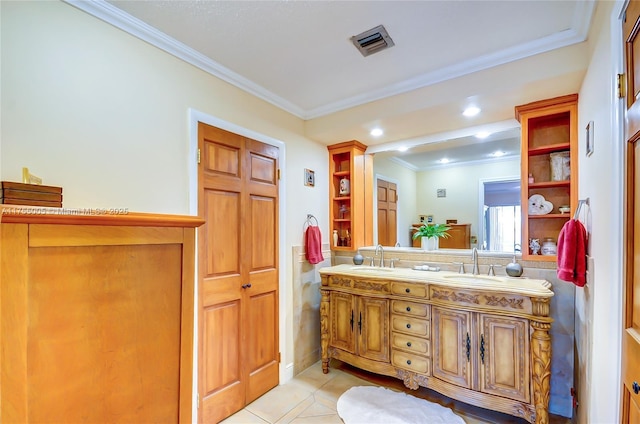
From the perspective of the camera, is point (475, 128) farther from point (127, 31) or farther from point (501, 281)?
point (127, 31)

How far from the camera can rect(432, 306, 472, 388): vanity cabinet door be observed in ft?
6.68

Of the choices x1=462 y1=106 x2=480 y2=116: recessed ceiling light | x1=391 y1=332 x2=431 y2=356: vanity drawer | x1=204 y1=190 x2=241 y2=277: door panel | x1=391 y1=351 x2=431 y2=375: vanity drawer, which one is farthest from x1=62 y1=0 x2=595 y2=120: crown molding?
x1=391 y1=351 x2=431 y2=375: vanity drawer

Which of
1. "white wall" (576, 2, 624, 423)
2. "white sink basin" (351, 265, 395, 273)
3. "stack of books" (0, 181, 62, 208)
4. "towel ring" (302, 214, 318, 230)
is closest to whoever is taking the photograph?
"stack of books" (0, 181, 62, 208)

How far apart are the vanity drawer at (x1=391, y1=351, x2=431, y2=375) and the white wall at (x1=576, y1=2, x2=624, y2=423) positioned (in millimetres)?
891

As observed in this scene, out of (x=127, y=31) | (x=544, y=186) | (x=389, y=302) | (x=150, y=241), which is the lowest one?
(x=389, y=302)

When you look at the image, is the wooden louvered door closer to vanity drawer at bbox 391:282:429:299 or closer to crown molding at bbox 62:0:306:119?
crown molding at bbox 62:0:306:119

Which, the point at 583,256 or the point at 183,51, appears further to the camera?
the point at 183,51

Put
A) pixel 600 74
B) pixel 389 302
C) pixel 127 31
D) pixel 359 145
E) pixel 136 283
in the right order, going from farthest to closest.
A: pixel 359 145 → pixel 389 302 → pixel 127 31 → pixel 600 74 → pixel 136 283

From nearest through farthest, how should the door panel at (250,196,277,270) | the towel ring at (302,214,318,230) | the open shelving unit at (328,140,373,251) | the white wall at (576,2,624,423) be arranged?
the white wall at (576,2,624,423) → the door panel at (250,196,277,270) → the towel ring at (302,214,318,230) → the open shelving unit at (328,140,373,251)

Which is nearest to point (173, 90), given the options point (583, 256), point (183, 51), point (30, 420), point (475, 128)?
point (183, 51)

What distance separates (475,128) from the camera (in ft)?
Result: 8.34

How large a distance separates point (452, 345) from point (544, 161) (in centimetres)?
157

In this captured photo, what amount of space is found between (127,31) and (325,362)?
113 inches

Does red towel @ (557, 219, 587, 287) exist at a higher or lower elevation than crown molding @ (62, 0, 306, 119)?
lower
